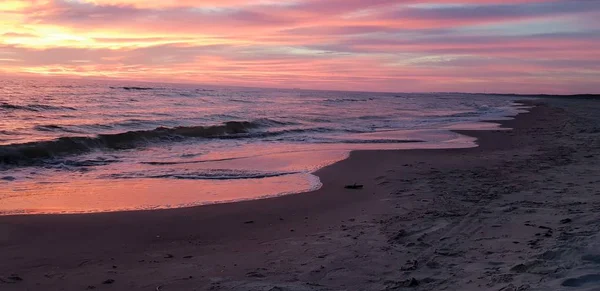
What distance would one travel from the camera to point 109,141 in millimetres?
17516

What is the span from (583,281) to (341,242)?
277cm

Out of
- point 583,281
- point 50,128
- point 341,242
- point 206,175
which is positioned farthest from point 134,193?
point 50,128

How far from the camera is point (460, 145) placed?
696 inches

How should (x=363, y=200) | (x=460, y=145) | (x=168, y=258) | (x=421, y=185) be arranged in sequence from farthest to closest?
1. (x=460, y=145)
2. (x=421, y=185)
3. (x=363, y=200)
4. (x=168, y=258)

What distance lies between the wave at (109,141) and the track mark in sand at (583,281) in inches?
504

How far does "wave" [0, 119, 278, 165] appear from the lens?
532 inches

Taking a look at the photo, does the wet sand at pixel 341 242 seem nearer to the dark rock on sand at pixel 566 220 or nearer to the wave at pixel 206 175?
the dark rock on sand at pixel 566 220

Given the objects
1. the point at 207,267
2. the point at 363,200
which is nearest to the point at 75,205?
the point at 207,267

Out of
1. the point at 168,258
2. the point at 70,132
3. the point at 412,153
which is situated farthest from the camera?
the point at 70,132

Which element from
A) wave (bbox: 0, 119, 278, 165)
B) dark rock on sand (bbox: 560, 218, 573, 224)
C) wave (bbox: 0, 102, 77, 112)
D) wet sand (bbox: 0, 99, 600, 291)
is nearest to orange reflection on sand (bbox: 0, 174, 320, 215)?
wet sand (bbox: 0, 99, 600, 291)

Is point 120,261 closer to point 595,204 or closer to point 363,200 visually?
point 363,200

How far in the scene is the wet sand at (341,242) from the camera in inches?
181

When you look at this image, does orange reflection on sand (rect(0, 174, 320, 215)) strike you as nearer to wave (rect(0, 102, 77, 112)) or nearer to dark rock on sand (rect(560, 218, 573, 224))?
dark rock on sand (rect(560, 218, 573, 224))

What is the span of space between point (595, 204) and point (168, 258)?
5518 millimetres
